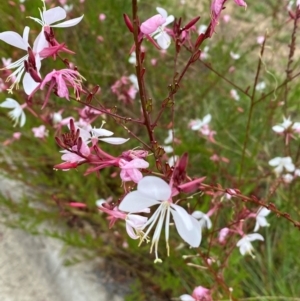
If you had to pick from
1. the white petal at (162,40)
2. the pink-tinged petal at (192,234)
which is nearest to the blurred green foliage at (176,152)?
the white petal at (162,40)

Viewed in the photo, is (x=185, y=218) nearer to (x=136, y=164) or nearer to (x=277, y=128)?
(x=136, y=164)

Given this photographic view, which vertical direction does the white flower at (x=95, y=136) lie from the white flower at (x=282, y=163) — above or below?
below

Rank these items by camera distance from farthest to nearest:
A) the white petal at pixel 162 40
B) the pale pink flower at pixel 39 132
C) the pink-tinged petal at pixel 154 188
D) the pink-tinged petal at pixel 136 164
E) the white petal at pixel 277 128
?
the pale pink flower at pixel 39 132 < the white petal at pixel 277 128 < the white petal at pixel 162 40 < the pink-tinged petal at pixel 136 164 < the pink-tinged petal at pixel 154 188

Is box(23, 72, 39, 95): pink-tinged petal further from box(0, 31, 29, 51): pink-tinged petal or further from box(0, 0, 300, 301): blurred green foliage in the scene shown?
box(0, 0, 300, 301): blurred green foliage

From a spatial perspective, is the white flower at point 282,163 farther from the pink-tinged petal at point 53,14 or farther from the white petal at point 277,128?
the pink-tinged petal at point 53,14

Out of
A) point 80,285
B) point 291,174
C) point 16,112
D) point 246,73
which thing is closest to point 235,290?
point 291,174

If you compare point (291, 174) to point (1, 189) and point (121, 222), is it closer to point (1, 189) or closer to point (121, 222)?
point (121, 222)
